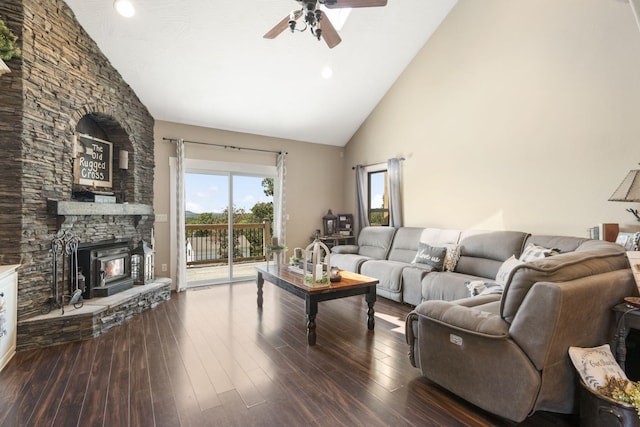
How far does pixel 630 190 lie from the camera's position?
2.43 metres

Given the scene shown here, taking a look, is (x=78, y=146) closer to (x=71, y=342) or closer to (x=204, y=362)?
(x=71, y=342)

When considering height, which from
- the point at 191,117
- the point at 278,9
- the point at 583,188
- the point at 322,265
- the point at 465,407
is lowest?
the point at 465,407

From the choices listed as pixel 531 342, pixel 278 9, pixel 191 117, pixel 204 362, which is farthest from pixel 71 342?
pixel 278 9

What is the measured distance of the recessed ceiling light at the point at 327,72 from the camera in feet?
15.1

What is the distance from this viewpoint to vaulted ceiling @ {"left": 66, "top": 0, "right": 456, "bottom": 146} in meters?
3.46

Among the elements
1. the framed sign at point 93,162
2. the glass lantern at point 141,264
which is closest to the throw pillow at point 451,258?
the glass lantern at point 141,264

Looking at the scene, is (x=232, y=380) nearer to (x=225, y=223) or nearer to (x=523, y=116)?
(x=225, y=223)

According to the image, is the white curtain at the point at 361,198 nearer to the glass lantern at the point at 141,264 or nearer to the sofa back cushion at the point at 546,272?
the glass lantern at the point at 141,264

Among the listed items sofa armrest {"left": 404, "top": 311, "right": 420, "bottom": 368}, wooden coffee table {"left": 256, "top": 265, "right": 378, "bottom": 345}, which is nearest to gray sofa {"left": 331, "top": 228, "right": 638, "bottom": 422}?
sofa armrest {"left": 404, "top": 311, "right": 420, "bottom": 368}

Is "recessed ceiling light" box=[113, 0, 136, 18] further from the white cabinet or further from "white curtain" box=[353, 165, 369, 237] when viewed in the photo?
"white curtain" box=[353, 165, 369, 237]

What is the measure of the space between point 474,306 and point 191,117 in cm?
479

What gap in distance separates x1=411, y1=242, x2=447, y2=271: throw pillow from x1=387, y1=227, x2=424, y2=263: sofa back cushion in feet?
1.29

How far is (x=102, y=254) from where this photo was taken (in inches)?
143

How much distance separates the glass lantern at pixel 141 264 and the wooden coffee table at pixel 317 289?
6.03ft
